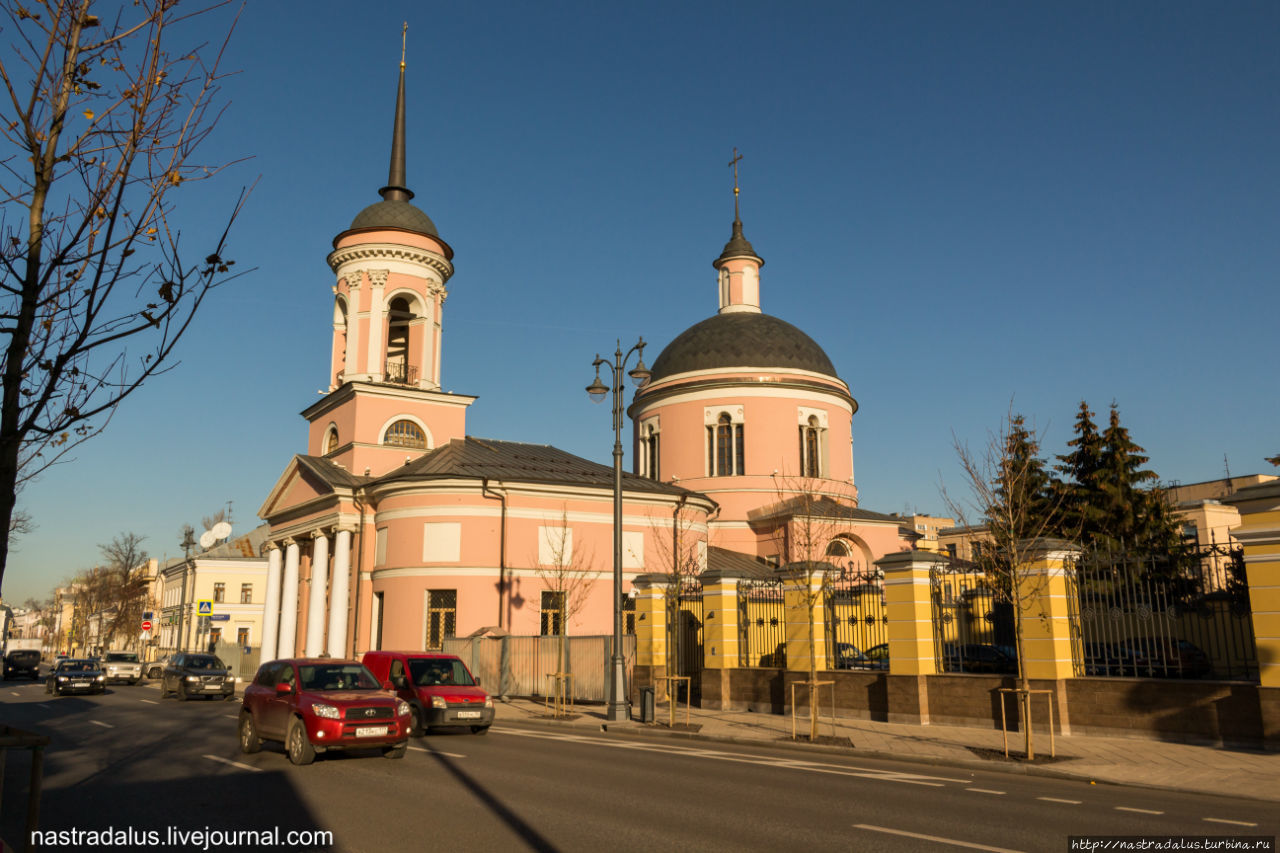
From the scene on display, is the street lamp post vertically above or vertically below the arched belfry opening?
below

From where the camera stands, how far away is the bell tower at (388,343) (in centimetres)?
3794

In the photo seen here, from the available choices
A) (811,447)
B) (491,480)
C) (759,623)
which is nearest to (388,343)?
(491,480)

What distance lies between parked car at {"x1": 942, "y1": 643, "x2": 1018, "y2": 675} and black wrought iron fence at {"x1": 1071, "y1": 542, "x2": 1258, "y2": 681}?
2.05 m

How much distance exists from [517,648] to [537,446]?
48.6ft

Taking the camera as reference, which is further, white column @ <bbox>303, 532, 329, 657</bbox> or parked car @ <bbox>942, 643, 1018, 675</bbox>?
white column @ <bbox>303, 532, 329, 657</bbox>

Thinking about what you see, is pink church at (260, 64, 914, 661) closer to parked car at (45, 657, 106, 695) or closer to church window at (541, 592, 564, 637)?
church window at (541, 592, 564, 637)

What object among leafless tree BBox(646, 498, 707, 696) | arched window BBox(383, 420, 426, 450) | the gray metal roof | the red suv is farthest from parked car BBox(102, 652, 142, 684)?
the red suv

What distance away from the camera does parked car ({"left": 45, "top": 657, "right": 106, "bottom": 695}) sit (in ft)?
108

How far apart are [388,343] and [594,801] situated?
33555 millimetres

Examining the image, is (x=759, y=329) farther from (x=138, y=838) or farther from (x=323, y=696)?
(x=138, y=838)

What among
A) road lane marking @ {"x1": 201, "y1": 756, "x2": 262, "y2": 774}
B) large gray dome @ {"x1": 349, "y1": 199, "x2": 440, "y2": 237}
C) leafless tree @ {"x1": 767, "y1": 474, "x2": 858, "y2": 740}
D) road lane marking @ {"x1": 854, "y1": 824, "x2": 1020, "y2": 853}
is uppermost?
large gray dome @ {"x1": 349, "y1": 199, "x2": 440, "y2": 237}

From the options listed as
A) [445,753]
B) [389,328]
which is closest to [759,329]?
[389,328]

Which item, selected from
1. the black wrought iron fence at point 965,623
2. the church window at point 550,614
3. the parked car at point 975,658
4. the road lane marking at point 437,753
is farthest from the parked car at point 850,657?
the church window at point 550,614

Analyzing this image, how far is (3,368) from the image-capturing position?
5840 millimetres
